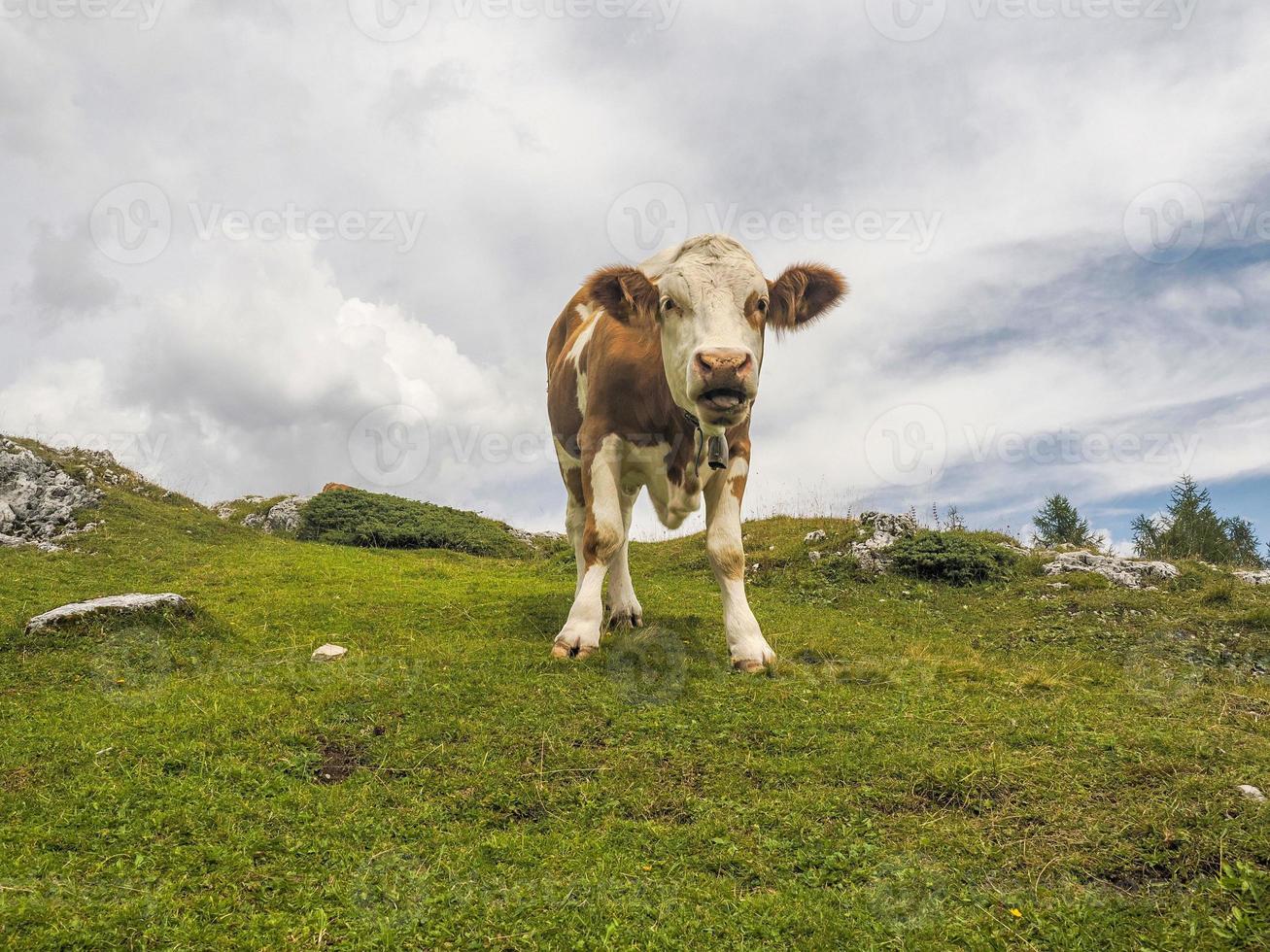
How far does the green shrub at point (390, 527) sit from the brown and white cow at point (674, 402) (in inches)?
452

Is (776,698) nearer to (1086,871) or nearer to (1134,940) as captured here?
(1086,871)

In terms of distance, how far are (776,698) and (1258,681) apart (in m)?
5.07

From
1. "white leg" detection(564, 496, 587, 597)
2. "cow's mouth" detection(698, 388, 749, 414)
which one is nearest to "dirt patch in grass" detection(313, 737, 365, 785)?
"cow's mouth" detection(698, 388, 749, 414)

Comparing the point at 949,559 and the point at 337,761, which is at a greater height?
the point at 949,559

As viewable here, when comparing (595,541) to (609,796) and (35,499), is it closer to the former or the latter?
(609,796)

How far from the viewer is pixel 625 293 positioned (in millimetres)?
7246

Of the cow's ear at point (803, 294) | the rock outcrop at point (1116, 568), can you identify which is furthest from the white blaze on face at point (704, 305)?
the rock outcrop at point (1116, 568)

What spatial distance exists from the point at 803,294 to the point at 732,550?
2.37 m

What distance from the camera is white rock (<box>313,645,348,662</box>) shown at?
7263mm

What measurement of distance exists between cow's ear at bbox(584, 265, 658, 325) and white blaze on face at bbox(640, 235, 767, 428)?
0.71 feet

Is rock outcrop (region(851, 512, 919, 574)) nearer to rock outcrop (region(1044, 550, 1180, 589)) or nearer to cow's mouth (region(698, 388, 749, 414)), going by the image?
rock outcrop (region(1044, 550, 1180, 589))

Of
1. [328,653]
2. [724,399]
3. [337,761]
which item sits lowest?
[337,761]

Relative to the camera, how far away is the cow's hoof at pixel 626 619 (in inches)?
347

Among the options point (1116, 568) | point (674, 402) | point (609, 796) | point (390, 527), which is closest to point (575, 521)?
point (674, 402)
